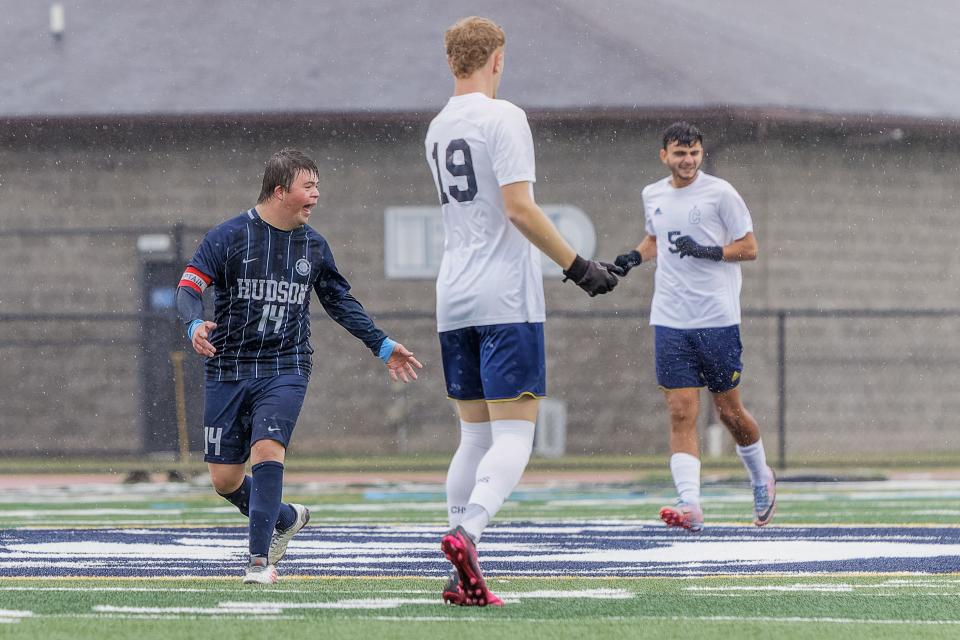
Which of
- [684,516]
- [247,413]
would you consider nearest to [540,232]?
[247,413]

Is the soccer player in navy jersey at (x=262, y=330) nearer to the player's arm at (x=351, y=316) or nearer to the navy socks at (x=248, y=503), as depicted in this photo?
the player's arm at (x=351, y=316)

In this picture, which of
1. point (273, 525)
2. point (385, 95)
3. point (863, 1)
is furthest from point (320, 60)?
point (273, 525)

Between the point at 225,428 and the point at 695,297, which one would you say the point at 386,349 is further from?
the point at 695,297

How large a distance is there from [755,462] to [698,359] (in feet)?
2.51

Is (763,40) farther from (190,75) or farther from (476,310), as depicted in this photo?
(476,310)

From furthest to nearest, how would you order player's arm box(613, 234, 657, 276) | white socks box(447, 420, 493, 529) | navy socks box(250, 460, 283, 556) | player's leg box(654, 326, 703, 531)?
player's leg box(654, 326, 703, 531) → player's arm box(613, 234, 657, 276) → navy socks box(250, 460, 283, 556) → white socks box(447, 420, 493, 529)

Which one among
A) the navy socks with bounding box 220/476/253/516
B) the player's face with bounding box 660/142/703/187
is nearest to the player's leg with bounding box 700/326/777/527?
the player's face with bounding box 660/142/703/187

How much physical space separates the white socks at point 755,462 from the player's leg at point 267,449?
3.79 meters

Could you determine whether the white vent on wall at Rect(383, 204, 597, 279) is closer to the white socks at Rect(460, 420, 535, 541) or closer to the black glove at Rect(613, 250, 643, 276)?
the black glove at Rect(613, 250, 643, 276)

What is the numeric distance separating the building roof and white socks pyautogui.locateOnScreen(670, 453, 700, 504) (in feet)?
38.0

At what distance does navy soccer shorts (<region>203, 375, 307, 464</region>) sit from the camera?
684 centimetres

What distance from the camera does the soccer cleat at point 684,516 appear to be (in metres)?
9.19

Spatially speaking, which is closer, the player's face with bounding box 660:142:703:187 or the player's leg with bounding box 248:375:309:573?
the player's leg with bounding box 248:375:309:573

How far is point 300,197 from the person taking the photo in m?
6.96
